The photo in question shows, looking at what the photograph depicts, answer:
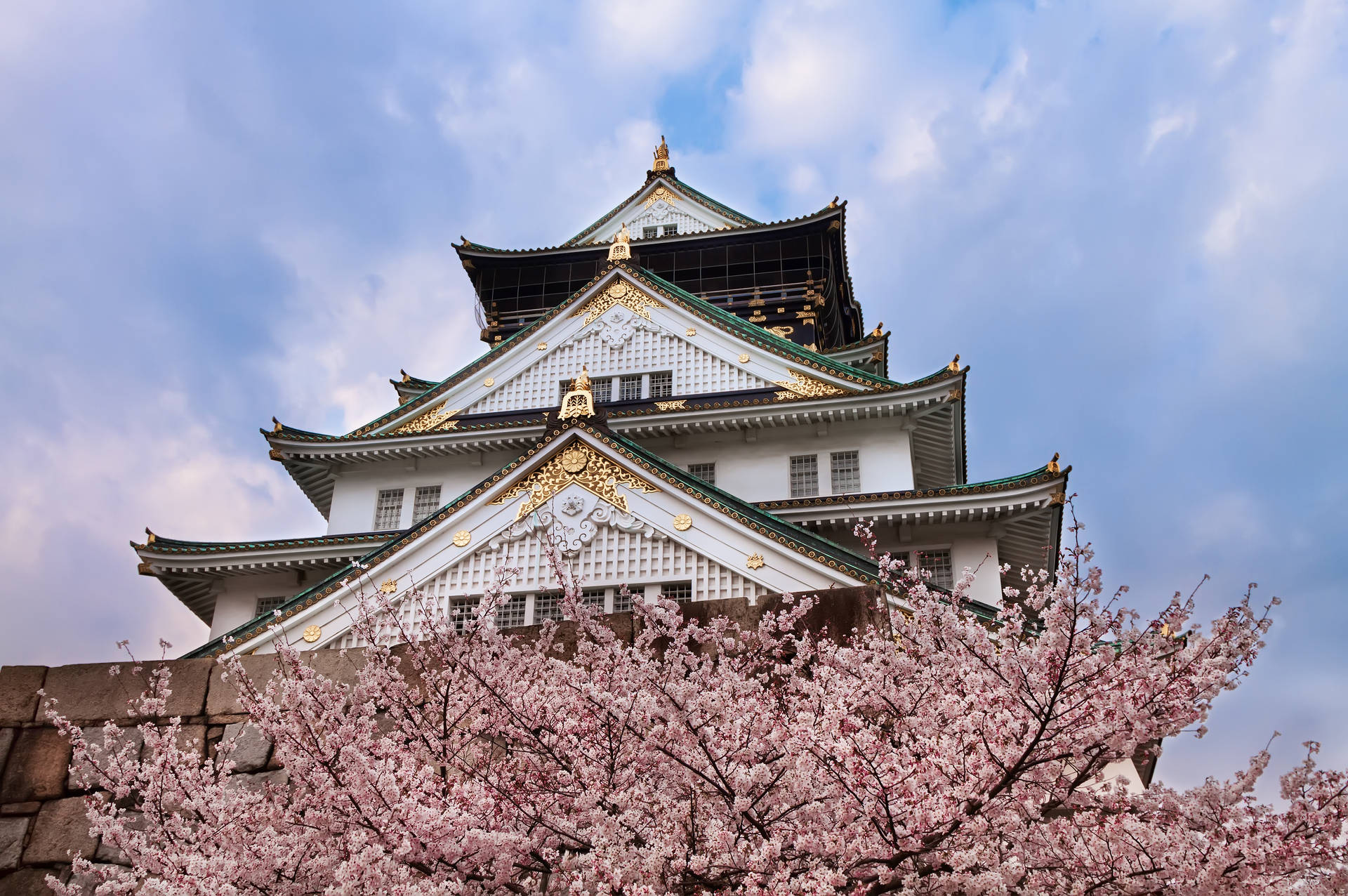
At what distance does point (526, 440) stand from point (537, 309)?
862 centimetres

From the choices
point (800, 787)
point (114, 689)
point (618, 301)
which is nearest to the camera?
point (800, 787)

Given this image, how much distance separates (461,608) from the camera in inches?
536

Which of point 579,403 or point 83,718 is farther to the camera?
point 579,403

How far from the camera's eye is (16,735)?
449 inches

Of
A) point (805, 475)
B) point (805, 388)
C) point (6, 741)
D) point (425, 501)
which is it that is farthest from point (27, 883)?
point (805, 388)

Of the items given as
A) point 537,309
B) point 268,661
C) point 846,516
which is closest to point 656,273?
point 537,309

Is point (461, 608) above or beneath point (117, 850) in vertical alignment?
above

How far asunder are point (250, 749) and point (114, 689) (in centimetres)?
205

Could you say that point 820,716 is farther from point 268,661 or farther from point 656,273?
point 656,273

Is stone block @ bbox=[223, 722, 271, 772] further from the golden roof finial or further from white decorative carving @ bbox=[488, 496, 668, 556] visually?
the golden roof finial

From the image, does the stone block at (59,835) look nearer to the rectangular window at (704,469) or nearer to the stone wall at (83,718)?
the stone wall at (83,718)

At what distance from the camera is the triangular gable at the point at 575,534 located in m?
12.9

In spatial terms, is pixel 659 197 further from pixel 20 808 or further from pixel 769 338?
pixel 20 808

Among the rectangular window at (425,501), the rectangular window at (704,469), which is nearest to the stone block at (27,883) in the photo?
the rectangular window at (425,501)
